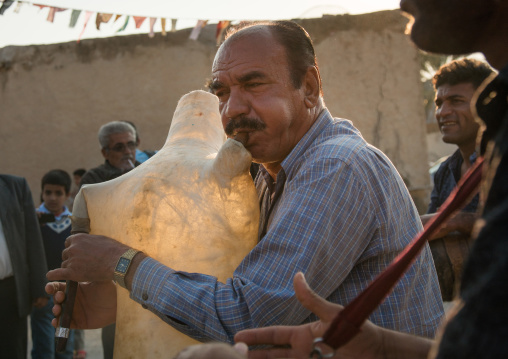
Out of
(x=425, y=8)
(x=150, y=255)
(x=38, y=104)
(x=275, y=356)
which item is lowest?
(x=275, y=356)

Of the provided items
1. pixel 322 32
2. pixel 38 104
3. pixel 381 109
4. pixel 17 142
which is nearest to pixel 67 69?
pixel 38 104

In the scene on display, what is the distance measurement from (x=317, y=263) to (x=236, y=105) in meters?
0.67

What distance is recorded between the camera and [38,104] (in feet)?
29.4

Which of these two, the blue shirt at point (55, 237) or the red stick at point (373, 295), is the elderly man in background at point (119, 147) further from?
the red stick at point (373, 295)

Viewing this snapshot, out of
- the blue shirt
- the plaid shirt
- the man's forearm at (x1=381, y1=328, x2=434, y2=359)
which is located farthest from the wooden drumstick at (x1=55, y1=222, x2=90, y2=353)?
the blue shirt

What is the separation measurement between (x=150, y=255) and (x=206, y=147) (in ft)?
1.50

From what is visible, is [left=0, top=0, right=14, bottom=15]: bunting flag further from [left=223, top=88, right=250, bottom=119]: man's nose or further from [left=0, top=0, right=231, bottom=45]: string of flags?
[left=223, top=88, right=250, bottom=119]: man's nose

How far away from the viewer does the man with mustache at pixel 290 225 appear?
62.1 inches

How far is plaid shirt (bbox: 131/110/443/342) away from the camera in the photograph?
61.7 inches

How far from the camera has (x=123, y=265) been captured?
1707 mm

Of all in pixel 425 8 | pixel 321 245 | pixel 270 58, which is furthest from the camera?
pixel 270 58

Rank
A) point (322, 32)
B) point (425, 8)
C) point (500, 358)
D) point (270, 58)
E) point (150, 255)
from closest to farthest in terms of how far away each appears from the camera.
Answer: point (500, 358) → point (425, 8) → point (150, 255) → point (270, 58) → point (322, 32)

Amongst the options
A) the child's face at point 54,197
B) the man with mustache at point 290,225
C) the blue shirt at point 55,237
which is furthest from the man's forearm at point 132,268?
the child's face at point 54,197

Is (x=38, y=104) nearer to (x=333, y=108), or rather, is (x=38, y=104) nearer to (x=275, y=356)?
(x=333, y=108)
